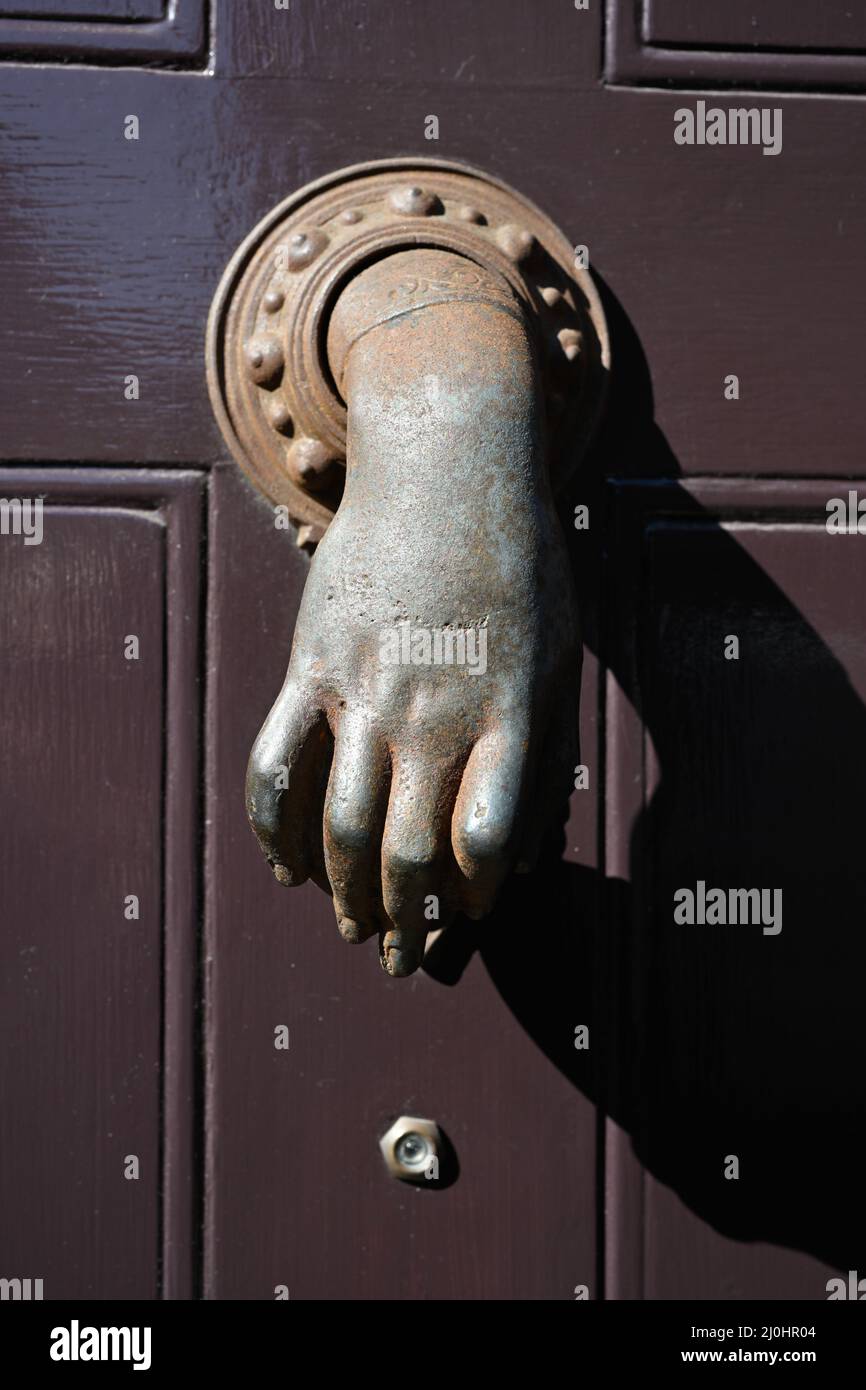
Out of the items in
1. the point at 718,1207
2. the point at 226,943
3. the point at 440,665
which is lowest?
the point at 718,1207

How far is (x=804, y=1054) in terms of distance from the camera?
697mm

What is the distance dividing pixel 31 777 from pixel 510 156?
1.55 ft

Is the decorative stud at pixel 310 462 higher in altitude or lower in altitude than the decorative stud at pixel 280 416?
lower

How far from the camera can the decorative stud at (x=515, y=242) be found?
63 cm

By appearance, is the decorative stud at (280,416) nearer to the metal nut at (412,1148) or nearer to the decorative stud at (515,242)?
the decorative stud at (515,242)

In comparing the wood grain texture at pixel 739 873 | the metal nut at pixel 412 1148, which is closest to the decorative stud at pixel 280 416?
the wood grain texture at pixel 739 873

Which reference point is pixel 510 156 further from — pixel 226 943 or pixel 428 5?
pixel 226 943

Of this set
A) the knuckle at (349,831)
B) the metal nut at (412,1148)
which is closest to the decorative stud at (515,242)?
the knuckle at (349,831)

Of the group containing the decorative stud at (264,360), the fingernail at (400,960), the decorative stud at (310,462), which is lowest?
the fingernail at (400,960)

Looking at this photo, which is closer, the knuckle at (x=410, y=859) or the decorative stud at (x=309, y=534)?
the knuckle at (x=410, y=859)

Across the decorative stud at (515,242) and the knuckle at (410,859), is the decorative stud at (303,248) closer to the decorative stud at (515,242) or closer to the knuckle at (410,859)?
the decorative stud at (515,242)

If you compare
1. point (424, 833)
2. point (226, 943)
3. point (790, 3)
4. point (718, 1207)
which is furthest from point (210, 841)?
point (790, 3)

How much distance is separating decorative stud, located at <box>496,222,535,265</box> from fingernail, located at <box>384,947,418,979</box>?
0.38m

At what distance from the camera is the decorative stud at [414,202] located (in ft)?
2.04
